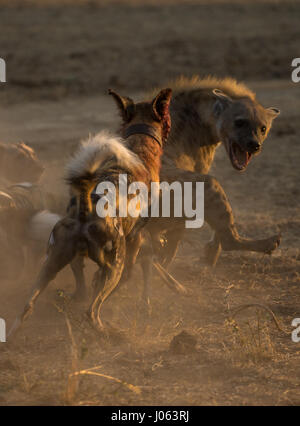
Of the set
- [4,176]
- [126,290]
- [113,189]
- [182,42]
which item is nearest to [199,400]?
[113,189]

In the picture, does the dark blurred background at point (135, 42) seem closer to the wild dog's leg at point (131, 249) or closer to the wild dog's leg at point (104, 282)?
the wild dog's leg at point (131, 249)

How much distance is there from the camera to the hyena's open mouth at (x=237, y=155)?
6621 millimetres

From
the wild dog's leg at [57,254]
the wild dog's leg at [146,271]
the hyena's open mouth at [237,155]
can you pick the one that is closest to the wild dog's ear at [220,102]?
the hyena's open mouth at [237,155]

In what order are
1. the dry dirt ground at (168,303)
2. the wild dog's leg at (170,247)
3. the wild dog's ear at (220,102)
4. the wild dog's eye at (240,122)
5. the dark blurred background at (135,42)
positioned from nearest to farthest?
the dry dirt ground at (168,303) < the wild dog's eye at (240,122) < the wild dog's ear at (220,102) < the wild dog's leg at (170,247) < the dark blurred background at (135,42)

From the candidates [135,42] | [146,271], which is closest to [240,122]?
[146,271]

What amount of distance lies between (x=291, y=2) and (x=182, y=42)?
11589mm

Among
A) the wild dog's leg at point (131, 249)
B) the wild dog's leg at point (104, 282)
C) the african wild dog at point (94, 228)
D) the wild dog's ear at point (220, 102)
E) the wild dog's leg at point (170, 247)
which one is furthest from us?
the wild dog's leg at point (170, 247)

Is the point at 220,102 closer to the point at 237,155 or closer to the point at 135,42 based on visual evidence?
the point at 237,155

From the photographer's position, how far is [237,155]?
666 centimetres

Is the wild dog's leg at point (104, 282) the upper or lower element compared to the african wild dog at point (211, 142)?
lower

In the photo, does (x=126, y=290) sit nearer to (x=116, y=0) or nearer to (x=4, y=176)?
(x=4, y=176)

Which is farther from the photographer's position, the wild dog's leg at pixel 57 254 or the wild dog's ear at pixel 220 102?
the wild dog's ear at pixel 220 102

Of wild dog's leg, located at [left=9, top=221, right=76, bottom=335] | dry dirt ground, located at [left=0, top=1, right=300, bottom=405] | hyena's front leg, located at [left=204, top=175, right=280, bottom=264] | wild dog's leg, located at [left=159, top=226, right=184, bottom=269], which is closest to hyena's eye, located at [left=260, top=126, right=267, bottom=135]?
hyena's front leg, located at [left=204, top=175, right=280, bottom=264]

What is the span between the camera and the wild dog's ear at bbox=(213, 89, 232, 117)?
661cm
